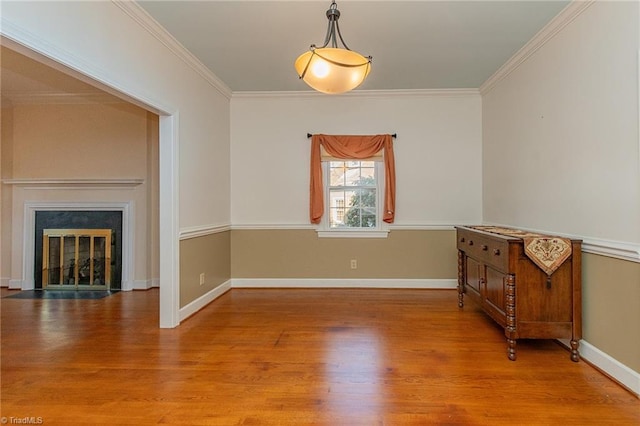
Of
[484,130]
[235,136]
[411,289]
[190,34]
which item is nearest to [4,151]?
[235,136]

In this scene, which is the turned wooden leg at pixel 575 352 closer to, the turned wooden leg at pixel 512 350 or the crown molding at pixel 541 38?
the turned wooden leg at pixel 512 350

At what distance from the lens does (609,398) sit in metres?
1.94

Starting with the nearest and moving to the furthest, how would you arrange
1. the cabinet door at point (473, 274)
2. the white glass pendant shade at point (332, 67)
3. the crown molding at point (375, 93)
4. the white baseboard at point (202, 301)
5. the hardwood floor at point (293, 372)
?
the hardwood floor at point (293, 372), the white glass pendant shade at point (332, 67), the cabinet door at point (473, 274), the white baseboard at point (202, 301), the crown molding at point (375, 93)

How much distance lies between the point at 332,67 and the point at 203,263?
270 cm

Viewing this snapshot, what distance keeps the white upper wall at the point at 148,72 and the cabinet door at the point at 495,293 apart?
293 centimetres

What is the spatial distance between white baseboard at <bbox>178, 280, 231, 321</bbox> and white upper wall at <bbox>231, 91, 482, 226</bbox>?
91cm

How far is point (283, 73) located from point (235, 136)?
1220mm

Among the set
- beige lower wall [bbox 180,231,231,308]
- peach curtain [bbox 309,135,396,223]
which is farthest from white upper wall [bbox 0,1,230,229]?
peach curtain [bbox 309,135,396,223]

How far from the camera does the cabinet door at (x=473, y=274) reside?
3.12 metres

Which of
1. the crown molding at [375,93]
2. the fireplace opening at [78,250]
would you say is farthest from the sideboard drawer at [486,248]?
the fireplace opening at [78,250]

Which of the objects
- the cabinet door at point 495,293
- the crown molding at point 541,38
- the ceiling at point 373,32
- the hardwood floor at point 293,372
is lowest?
the hardwood floor at point 293,372

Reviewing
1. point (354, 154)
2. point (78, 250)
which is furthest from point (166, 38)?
point (78, 250)

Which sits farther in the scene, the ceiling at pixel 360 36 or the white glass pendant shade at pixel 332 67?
the ceiling at pixel 360 36

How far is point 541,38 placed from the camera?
2918mm
